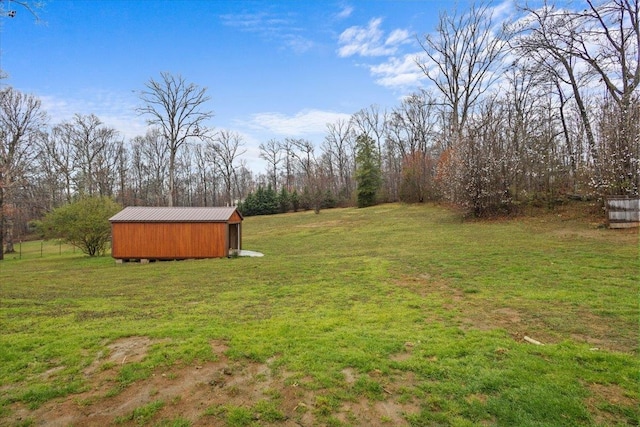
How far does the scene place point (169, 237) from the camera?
45.8 feet

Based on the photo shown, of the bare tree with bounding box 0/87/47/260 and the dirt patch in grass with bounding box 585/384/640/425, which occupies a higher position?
the bare tree with bounding box 0/87/47/260

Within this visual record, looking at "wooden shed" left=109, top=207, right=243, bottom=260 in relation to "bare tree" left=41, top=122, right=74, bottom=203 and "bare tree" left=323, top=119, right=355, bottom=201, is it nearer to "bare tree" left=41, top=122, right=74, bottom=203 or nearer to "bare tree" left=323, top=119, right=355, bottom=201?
"bare tree" left=41, top=122, right=74, bottom=203

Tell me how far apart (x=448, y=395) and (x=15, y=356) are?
15.3 feet

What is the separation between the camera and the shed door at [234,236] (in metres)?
15.4

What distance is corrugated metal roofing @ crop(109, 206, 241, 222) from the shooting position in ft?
45.9

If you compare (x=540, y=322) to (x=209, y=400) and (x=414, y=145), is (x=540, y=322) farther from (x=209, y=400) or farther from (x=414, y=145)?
(x=414, y=145)

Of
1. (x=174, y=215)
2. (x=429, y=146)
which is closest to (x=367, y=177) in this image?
(x=429, y=146)

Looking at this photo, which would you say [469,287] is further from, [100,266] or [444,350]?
[100,266]

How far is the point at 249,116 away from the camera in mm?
30359

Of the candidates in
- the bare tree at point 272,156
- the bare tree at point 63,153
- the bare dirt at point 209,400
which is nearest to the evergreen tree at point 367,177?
the bare tree at point 272,156

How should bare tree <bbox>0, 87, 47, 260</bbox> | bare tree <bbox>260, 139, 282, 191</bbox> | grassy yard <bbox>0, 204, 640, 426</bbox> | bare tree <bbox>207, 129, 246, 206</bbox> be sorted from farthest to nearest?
bare tree <bbox>260, 139, 282, 191</bbox> → bare tree <bbox>207, 129, 246, 206</bbox> → bare tree <bbox>0, 87, 47, 260</bbox> → grassy yard <bbox>0, 204, 640, 426</bbox>

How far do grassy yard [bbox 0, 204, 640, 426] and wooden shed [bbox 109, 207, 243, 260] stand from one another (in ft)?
18.2

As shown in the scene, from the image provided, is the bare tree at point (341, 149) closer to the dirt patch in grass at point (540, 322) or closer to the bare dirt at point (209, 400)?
the dirt patch in grass at point (540, 322)

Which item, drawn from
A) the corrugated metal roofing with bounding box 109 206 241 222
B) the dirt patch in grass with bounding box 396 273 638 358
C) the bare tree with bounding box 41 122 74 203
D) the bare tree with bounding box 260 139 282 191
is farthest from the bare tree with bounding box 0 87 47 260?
the bare tree with bounding box 260 139 282 191
